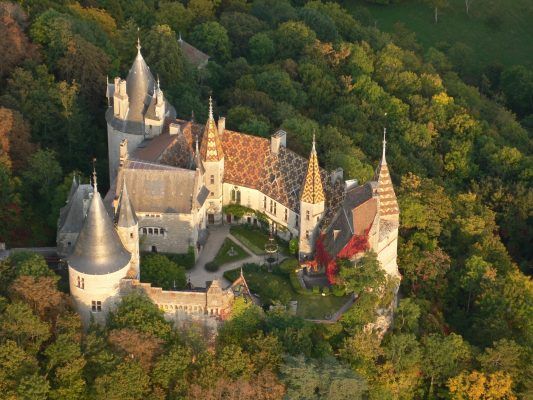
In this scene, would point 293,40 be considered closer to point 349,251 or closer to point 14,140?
point 14,140

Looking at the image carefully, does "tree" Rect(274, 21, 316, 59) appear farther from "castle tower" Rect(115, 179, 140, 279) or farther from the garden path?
"castle tower" Rect(115, 179, 140, 279)

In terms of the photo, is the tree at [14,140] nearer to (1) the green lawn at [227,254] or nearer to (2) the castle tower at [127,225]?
(2) the castle tower at [127,225]

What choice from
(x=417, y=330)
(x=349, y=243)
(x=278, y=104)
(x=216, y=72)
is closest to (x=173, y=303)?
(x=349, y=243)

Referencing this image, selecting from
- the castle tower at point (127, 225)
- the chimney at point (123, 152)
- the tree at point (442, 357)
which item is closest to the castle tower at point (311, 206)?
the tree at point (442, 357)

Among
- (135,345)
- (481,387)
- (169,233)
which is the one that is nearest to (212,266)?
(169,233)

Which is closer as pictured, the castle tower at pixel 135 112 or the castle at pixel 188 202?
the castle at pixel 188 202

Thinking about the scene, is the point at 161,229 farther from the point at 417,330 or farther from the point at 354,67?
the point at 354,67
